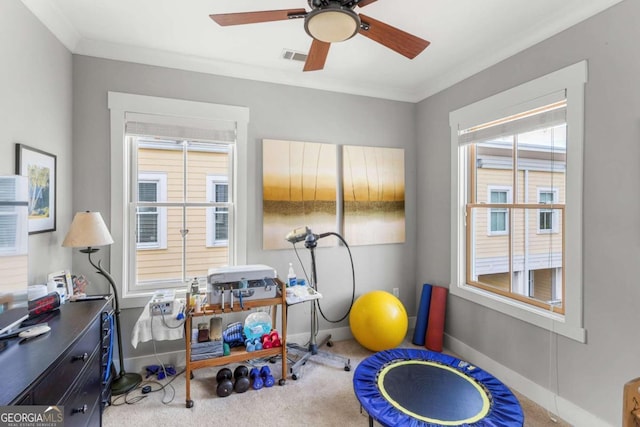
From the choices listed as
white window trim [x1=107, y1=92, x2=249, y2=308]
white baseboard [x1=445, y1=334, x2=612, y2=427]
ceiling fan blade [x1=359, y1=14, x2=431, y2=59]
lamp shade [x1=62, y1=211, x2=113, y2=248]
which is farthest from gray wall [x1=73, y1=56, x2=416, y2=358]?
ceiling fan blade [x1=359, y1=14, x2=431, y2=59]

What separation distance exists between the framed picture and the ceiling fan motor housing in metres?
1.83

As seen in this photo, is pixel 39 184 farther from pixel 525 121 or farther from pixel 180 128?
pixel 525 121

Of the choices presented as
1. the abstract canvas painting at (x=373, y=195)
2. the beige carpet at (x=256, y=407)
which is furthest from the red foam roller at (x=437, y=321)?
the beige carpet at (x=256, y=407)

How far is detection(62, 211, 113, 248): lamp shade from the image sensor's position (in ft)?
7.04

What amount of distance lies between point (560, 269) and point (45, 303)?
3341mm

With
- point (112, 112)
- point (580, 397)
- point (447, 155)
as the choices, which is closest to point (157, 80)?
point (112, 112)

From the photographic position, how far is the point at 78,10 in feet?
7.00

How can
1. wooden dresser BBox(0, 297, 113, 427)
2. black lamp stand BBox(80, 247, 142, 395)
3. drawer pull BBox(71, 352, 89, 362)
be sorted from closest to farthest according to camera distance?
wooden dresser BBox(0, 297, 113, 427)
drawer pull BBox(71, 352, 89, 362)
black lamp stand BBox(80, 247, 142, 395)

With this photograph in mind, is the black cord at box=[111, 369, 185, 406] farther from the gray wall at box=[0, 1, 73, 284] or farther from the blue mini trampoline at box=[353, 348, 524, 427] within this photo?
the blue mini trampoline at box=[353, 348, 524, 427]

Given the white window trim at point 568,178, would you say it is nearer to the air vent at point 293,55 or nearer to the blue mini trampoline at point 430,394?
the blue mini trampoline at point 430,394

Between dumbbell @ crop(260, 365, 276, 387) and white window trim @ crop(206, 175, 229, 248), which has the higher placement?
white window trim @ crop(206, 175, 229, 248)

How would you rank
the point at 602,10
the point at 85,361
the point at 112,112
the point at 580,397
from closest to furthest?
the point at 85,361 → the point at 602,10 → the point at 580,397 → the point at 112,112

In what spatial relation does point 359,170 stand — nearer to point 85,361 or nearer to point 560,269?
point 560,269

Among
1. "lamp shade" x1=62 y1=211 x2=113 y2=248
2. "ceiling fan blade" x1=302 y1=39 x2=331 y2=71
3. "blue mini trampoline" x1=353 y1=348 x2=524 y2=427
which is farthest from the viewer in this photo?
"lamp shade" x1=62 y1=211 x2=113 y2=248
